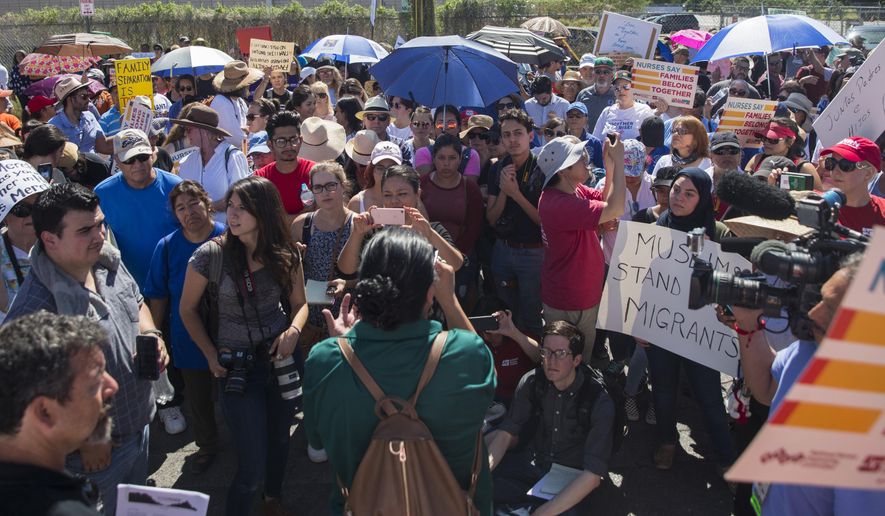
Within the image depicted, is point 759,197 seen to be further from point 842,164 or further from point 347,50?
point 347,50

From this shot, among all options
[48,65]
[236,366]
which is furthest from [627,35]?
[48,65]

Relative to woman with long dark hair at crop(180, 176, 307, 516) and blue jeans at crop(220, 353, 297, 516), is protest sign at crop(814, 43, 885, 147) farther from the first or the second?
blue jeans at crop(220, 353, 297, 516)

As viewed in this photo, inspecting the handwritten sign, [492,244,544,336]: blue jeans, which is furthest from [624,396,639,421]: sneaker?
the handwritten sign

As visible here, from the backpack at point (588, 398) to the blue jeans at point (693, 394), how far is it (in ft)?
1.17

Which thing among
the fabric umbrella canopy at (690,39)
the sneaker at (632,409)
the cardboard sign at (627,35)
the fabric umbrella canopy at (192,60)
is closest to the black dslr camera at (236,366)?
the sneaker at (632,409)

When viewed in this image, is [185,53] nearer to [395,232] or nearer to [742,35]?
[742,35]

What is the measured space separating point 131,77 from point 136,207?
3914 millimetres

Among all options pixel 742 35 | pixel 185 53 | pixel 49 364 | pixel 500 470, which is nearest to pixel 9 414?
pixel 49 364

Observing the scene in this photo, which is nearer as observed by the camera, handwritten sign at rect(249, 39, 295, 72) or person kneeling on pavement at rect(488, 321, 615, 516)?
person kneeling on pavement at rect(488, 321, 615, 516)

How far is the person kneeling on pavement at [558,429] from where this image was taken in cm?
374

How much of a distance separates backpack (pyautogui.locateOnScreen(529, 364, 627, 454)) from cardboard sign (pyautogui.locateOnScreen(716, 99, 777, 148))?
9.72 feet

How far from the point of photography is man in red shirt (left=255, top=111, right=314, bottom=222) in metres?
5.29

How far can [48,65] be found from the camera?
12.2 m

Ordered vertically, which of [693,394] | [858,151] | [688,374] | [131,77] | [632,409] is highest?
[858,151]
